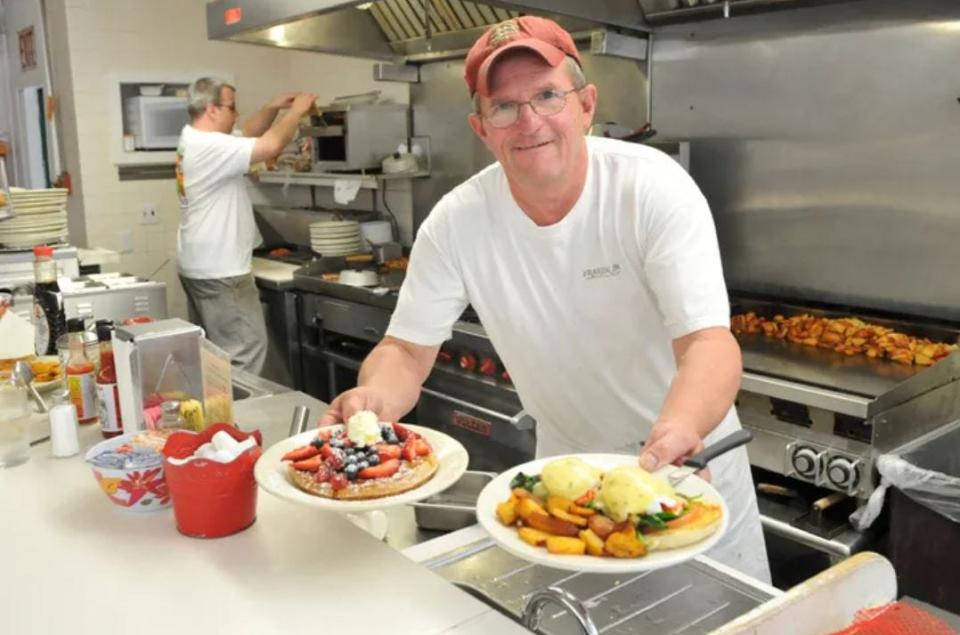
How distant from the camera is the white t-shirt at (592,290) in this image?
1621 mm

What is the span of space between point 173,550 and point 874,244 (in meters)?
2.53

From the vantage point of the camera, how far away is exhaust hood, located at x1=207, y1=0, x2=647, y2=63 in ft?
10.4

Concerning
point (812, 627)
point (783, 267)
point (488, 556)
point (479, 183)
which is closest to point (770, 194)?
point (783, 267)

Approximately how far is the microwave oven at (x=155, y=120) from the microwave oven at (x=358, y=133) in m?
1.33

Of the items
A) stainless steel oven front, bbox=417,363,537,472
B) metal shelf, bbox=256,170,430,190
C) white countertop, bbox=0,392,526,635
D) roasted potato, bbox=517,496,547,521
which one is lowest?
stainless steel oven front, bbox=417,363,537,472

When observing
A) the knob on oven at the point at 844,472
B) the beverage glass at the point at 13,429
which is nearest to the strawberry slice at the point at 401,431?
the beverage glass at the point at 13,429

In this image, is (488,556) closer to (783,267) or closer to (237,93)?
(783,267)

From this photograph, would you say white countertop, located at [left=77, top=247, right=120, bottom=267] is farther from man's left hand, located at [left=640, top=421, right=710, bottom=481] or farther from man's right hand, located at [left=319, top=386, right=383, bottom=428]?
man's left hand, located at [left=640, top=421, right=710, bottom=481]

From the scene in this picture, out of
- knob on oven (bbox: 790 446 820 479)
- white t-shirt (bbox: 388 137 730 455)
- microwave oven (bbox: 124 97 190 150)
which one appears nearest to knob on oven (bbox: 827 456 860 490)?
knob on oven (bbox: 790 446 820 479)

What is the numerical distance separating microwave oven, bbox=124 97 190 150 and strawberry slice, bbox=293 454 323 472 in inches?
195

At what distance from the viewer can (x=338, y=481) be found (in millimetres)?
1225

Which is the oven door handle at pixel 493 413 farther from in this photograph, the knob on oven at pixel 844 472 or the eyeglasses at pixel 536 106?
the eyeglasses at pixel 536 106

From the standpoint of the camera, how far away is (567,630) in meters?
1.23

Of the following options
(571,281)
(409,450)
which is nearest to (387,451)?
(409,450)
